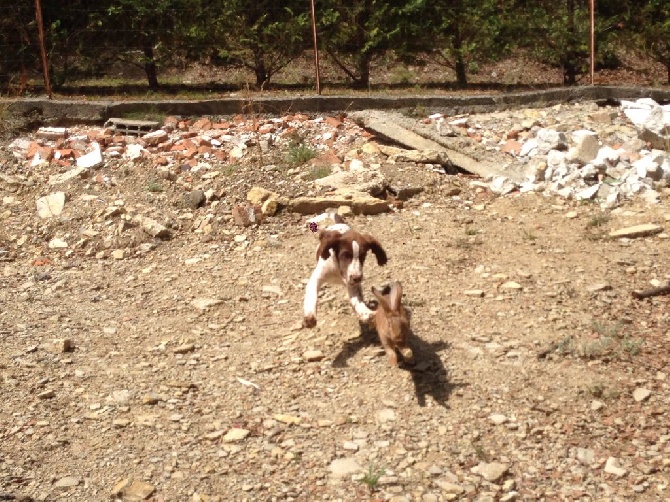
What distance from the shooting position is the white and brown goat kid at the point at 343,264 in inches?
214

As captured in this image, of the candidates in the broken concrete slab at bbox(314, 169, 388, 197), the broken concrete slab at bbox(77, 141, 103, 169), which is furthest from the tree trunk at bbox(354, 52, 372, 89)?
the broken concrete slab at bbox(77, 141, 103, 169)

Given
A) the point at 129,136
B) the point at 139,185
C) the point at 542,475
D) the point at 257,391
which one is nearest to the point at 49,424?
the point at 257,391

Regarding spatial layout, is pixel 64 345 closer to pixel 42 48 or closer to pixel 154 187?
pixel 154 187

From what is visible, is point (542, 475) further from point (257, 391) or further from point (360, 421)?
point (257, 391)

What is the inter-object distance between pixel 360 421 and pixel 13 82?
334 inches

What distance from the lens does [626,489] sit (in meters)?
4.56

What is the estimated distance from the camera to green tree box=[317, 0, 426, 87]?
12234mm

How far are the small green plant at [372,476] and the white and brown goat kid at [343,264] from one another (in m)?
1.03

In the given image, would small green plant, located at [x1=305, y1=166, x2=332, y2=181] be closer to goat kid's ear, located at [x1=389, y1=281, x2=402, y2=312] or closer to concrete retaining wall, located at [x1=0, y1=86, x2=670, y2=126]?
concrete retaining wall, located at [x1=0, y1=86, x2=670, y2=126]

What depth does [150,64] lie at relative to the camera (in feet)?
40.6

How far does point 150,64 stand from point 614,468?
9194mm

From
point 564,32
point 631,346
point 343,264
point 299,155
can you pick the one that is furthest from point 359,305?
point 564,32

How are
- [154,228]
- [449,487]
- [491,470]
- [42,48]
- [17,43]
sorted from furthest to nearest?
[17,43]
[42,48]
[154,228]
[491,470]
[449,487]

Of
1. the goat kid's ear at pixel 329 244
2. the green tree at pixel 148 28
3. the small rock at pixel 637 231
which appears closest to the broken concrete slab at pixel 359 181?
the small rock at pixel 637 231
